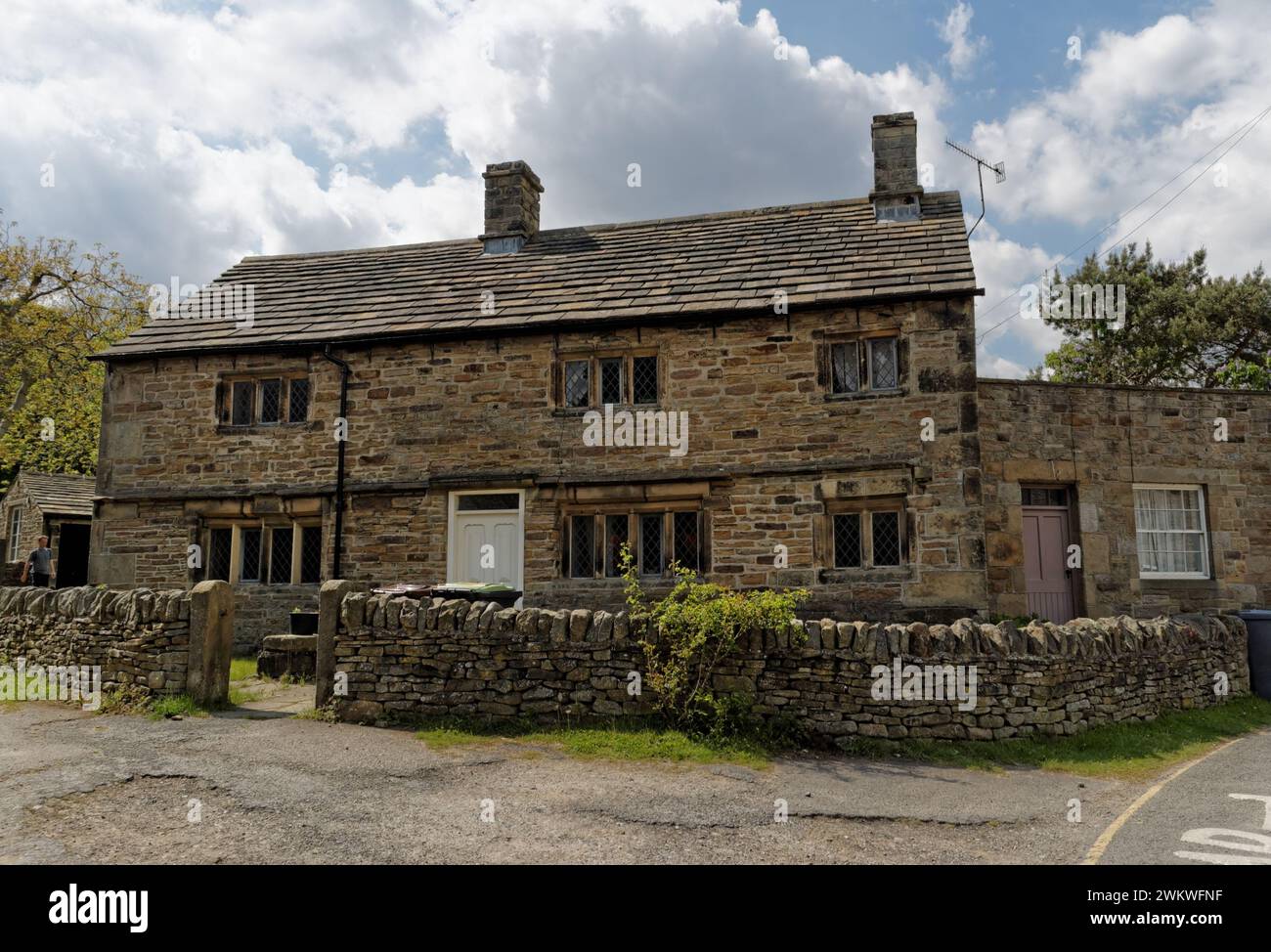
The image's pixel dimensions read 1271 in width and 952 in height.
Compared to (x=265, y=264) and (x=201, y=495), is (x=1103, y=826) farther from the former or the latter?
(x=265, y=264)

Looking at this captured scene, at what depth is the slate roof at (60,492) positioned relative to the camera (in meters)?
25.0

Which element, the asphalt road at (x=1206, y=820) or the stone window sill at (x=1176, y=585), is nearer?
the asphalt road at (x=1206, y=820)

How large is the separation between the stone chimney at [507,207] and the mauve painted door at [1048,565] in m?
10.2

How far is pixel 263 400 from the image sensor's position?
13977 mm

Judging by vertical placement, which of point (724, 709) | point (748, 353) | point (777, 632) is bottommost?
point (724, 709)

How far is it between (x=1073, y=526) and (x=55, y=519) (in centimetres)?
2667

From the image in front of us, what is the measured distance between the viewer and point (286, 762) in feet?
23.1

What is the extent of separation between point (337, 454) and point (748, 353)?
657 centimetres

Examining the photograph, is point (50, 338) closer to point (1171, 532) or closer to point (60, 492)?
point (60, 492)

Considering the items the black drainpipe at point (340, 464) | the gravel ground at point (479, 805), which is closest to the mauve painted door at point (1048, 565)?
the gravel ground at point (479, 805)

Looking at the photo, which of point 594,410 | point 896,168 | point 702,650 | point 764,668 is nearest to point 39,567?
point 594,410

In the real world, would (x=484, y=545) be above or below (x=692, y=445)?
below

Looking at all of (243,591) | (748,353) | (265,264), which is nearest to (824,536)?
(748,353)

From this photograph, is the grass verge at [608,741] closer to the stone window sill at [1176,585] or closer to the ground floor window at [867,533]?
the ground floor window at [867,533]
